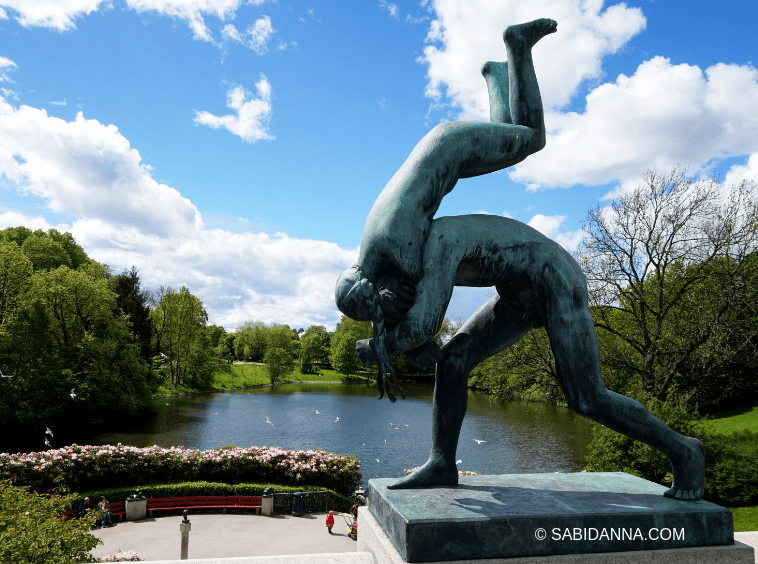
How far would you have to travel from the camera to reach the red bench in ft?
45.2

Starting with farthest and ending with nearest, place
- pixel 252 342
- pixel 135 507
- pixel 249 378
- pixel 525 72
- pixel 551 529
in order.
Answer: pixel 252 342, pixel 249 378, pixel 135 507, pixel 525 72, pixel 551 529

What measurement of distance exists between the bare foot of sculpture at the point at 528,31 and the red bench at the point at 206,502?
13.4 metres

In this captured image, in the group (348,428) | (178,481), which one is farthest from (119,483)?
(348,428)

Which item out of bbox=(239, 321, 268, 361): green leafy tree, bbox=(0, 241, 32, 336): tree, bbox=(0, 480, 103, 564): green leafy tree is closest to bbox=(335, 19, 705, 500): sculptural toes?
bbox=(0, 480, 103, 564): green leafy tree

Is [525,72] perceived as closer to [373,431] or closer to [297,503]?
[297,503]

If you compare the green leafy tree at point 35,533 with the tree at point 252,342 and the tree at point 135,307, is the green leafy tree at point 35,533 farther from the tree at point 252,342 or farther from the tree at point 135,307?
→ the tree at point 252,342

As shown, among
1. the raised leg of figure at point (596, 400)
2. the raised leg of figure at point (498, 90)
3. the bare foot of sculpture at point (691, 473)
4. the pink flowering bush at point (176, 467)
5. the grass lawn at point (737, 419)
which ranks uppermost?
the raised leg of figure at point (498, 90)

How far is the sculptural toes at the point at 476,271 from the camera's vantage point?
334 centimetres

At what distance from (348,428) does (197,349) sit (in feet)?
83.7

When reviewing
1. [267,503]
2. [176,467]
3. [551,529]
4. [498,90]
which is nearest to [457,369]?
[551,529]

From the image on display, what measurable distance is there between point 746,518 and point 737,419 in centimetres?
1625

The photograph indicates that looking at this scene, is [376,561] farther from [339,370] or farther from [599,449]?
[339,370]

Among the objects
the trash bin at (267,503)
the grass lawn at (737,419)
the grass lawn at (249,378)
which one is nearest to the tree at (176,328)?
the grass lawn at (249,378)

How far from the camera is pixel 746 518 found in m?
11.1
